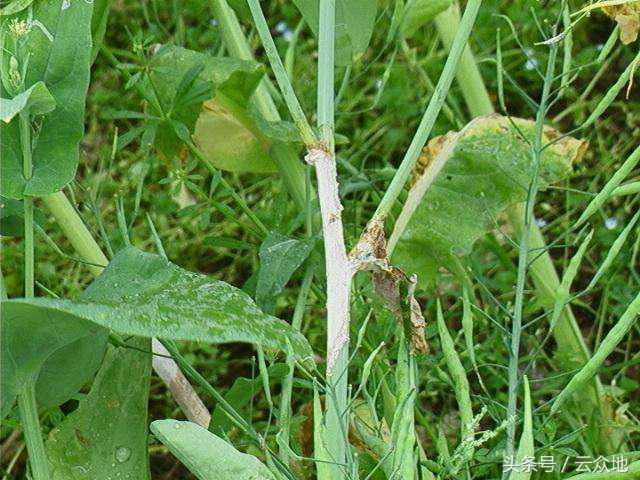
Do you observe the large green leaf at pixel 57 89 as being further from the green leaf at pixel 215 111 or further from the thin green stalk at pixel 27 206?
the green leaf at pixel 215 111

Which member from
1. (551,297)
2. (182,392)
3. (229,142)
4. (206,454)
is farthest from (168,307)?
(551,297)

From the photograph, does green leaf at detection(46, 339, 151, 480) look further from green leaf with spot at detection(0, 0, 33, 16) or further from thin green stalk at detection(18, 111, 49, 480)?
green leaf with spot at detection(0, 0, 33, 16)

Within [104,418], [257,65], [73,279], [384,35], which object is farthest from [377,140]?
[104,418]

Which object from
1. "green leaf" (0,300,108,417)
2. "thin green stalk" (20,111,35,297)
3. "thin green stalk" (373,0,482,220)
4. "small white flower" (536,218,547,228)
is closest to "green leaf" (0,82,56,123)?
"thin green stalk" (20,111,35,297)

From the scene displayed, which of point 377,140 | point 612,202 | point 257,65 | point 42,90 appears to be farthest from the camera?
point 377,140

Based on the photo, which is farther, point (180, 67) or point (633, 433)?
point (633, 433)

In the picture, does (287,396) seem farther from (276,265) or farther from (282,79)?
(282,79)

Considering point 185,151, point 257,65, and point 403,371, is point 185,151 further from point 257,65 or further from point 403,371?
point 403,371
